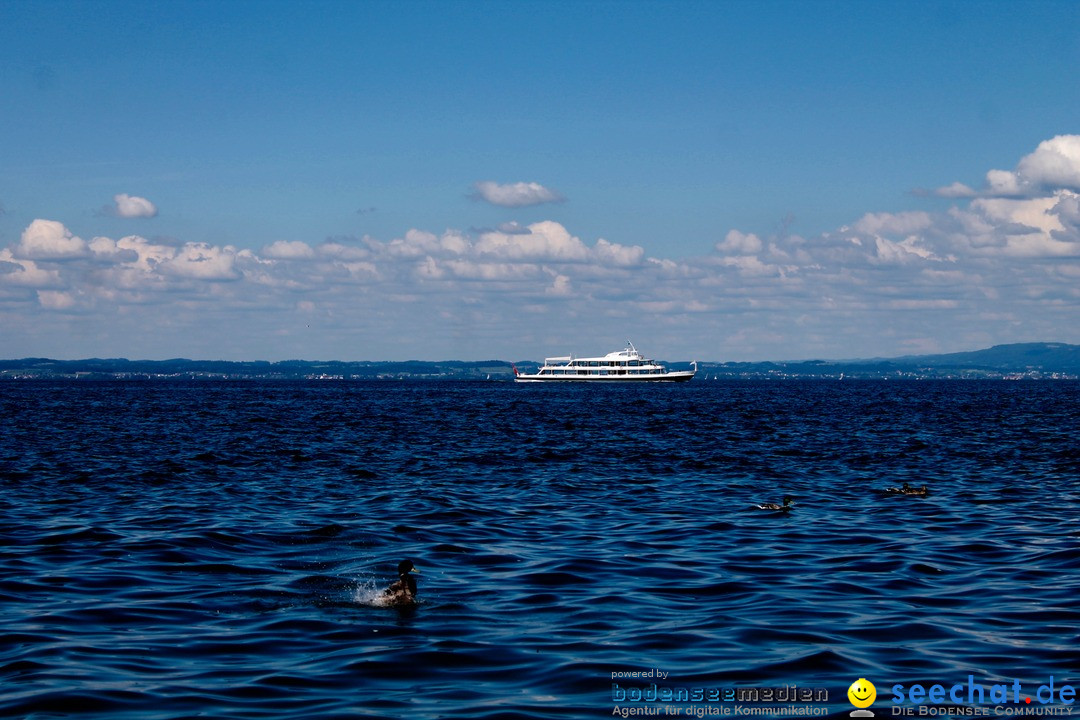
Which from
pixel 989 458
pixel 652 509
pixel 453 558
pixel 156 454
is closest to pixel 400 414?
pixel 156 454

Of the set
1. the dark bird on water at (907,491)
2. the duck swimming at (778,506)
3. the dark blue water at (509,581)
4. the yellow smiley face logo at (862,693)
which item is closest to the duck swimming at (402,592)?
the dark blue water at (509,581)

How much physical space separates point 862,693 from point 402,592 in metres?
7.63

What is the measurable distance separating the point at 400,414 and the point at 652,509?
63523 mm

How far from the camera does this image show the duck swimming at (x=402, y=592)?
1672 cm

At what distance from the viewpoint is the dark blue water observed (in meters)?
12.6

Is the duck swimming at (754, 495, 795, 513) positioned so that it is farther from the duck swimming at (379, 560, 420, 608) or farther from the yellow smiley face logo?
the yellow smiley face logo

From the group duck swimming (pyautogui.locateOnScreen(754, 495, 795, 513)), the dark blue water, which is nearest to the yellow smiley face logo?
the dark blue water

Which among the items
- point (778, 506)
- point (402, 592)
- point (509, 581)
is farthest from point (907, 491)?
point (402, 592)

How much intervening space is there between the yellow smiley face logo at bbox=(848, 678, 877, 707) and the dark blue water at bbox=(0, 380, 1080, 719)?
0.14m

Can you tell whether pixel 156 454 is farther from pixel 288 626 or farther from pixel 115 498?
pixel 288 626

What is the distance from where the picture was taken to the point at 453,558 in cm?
2084

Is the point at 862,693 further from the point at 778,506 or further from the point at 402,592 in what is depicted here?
the point at 778,506

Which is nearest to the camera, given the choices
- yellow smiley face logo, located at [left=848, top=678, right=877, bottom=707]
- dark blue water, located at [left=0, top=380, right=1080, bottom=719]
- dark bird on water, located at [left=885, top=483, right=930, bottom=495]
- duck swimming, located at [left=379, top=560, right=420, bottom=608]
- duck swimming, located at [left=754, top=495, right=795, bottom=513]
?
yellow smiley face logo, located at [left=848, top=678, right=877, bottom=707]

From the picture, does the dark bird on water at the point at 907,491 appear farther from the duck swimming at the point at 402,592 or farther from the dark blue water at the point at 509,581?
the duck swimming at the point at 402,592
